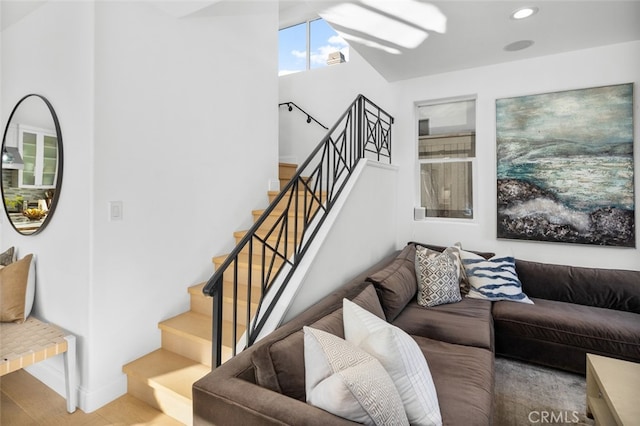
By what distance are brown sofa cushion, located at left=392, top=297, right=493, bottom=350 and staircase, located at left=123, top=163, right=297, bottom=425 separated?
1.25 meters

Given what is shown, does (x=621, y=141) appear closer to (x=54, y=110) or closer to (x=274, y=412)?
(x=274, y=412)

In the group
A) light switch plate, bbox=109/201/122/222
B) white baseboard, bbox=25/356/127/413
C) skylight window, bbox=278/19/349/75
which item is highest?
skylight window, bbox=278/19/349/75

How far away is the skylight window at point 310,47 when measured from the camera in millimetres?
4852

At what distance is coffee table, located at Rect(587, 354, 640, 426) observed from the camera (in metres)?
1.48

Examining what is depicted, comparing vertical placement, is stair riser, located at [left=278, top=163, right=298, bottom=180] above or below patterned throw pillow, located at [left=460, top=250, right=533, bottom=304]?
above

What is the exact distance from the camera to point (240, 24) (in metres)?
3.14

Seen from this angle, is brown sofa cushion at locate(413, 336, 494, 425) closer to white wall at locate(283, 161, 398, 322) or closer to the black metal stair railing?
white wall at locate(283, 161, 398, 322)

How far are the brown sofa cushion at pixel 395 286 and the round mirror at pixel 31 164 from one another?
2.46 meters

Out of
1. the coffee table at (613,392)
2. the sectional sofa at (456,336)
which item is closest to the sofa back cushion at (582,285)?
the sectional sofa at (456,336)

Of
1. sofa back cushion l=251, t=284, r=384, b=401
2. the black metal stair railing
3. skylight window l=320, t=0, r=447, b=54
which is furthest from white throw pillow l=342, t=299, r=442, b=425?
skylight window l=320, t=0, r=447, b=54

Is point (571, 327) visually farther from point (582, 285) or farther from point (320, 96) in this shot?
point (320, 96)

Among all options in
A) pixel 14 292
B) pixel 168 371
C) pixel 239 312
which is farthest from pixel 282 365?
pixel 14 292

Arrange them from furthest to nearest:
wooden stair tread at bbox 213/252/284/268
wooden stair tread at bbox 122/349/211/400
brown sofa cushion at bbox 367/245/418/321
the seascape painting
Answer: the seascape painting < wooden stair tread at bbox 213/252/284/268 < brown sofa cushion at bbox 367/245/418/321 < wooden stair tread at bbox 122/349/211/400

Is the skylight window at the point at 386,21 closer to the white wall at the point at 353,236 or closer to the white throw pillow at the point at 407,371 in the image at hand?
the white wall at the point at 353,236
